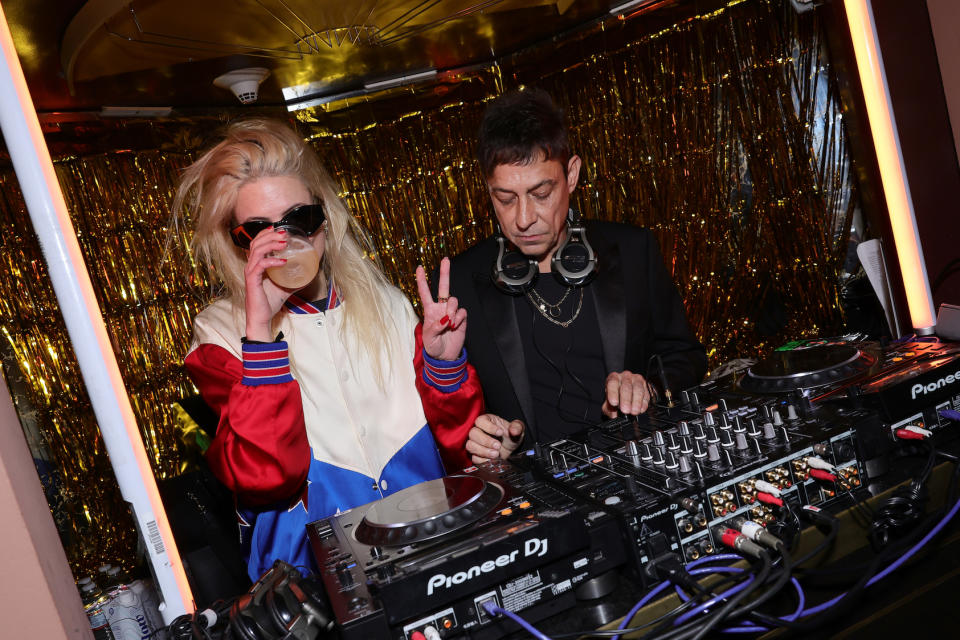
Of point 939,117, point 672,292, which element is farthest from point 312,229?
point 939,117

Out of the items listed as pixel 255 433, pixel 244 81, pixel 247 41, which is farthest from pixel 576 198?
pixel 255 433

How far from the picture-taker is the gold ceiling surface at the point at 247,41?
2.61 meters

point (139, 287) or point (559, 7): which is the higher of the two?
point (559, 7)

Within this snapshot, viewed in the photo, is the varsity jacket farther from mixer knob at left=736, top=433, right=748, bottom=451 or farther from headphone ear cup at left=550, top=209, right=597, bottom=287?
mixer knob at left=736, top=433, right=748, bottom=451

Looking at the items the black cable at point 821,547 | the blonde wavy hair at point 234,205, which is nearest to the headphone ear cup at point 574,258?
the blonde wavy hair at point 234,205

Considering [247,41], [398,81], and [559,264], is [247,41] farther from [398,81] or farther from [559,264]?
[559,264]

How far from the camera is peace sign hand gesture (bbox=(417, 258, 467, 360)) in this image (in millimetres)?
1926

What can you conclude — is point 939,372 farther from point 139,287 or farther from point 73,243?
point 139,287

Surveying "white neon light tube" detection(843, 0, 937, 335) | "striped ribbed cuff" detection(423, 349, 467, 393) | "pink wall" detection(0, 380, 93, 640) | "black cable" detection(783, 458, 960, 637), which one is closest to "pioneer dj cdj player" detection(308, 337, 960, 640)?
"black cable" detection(783, 458, 960, 637)

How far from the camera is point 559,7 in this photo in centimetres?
363

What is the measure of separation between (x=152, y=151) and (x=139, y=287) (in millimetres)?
786

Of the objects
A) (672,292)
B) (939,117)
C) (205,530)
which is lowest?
(205,530)

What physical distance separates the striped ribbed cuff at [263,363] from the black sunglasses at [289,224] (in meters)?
0.30

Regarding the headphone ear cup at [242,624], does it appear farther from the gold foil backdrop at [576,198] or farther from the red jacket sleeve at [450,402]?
the gold foil backdrop at [576,198]
